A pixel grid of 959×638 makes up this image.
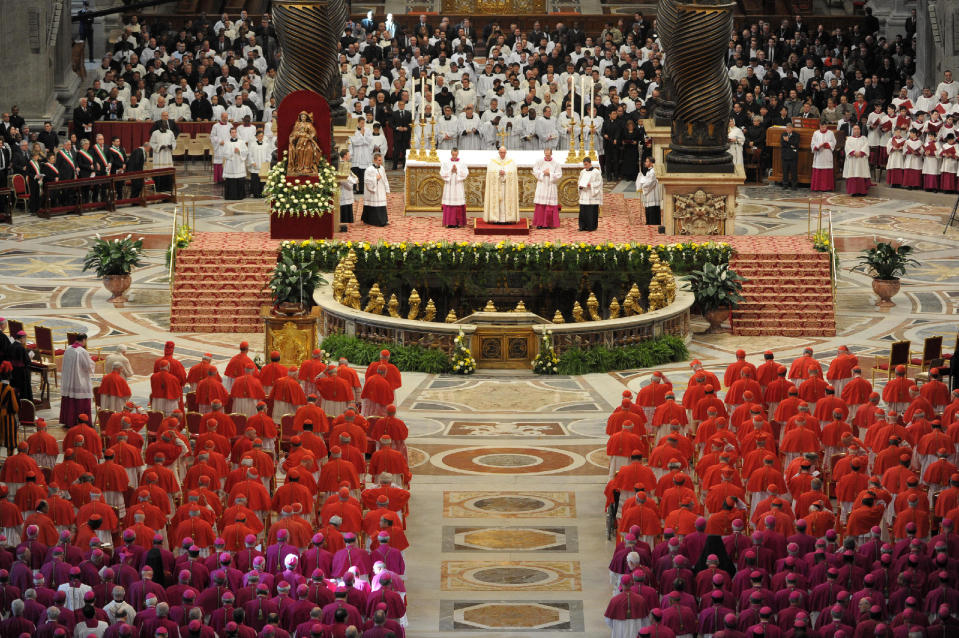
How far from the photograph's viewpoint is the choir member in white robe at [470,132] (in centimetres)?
3653

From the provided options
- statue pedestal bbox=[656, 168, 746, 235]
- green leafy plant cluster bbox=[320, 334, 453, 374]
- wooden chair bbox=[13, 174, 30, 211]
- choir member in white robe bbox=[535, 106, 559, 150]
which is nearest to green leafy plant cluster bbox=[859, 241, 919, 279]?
statue pedestal bbox=[656, 168, 746, 235]

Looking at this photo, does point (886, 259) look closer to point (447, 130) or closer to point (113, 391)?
point (447, 130)

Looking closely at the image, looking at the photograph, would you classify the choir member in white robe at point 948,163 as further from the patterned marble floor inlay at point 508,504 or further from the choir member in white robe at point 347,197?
the patterned marble floor inlay at point 508,504

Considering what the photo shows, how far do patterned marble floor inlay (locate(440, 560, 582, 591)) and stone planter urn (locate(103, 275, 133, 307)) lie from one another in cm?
1236

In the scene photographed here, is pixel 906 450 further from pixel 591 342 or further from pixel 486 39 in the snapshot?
pixel 486 39

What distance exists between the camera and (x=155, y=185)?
119ft

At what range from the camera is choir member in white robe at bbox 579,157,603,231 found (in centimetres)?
2888

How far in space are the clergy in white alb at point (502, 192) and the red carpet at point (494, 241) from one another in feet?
0.77

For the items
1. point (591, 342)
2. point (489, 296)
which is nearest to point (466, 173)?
point (489, 296)

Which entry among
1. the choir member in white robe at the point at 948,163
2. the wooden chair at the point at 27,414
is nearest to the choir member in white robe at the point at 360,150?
the choir member in white robe at the point at 948,163

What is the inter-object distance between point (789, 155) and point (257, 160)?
11636 mm

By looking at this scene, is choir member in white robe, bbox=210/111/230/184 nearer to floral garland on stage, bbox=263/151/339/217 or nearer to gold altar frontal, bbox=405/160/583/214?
gold altar frontal, bbox=405/160/583/214

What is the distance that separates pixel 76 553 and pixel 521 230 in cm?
1534

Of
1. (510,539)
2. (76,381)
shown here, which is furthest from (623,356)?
(76,381)
